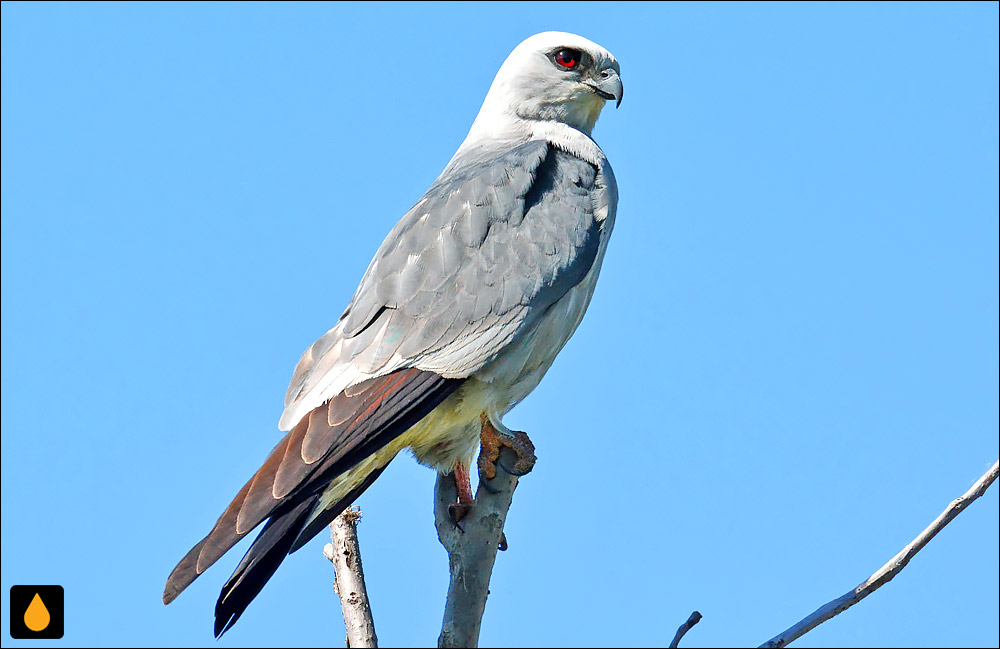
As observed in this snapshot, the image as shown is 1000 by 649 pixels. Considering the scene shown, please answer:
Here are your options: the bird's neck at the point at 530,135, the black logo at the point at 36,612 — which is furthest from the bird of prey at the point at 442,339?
the black logo at the point at 36,612

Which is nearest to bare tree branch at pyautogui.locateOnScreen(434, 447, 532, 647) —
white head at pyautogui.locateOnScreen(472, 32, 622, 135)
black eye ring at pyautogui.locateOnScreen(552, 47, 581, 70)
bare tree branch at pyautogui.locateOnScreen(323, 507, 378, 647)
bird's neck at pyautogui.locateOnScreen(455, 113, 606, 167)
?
bare tree branch at pyautogui.locateOnScreen(323, 507, 378, 647)

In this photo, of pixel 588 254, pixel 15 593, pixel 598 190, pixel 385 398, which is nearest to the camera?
pixel 385 398

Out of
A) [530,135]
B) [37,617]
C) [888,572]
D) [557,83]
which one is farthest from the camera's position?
[557,83]

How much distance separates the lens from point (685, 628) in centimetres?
282

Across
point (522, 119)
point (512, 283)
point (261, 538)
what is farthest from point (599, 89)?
point (261, 538)

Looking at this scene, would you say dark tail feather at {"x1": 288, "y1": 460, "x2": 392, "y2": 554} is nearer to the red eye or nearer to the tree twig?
the tree twig

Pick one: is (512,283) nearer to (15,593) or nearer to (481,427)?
(481,427)

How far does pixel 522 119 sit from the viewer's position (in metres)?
5.24

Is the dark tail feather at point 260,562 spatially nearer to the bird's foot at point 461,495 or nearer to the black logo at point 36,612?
the bird's foot at point 461,495

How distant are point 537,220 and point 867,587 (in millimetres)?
2068

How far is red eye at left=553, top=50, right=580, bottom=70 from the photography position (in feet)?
17.3

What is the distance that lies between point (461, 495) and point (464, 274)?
850 millimetres

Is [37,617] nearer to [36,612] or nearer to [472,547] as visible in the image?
[36,612]

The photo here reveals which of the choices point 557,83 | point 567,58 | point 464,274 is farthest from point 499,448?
point 567,58
